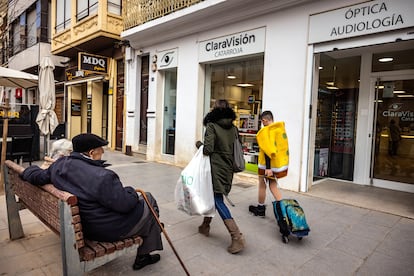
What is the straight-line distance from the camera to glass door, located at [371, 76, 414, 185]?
594cm

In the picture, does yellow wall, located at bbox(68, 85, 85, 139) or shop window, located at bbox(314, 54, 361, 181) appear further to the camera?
yellow wall, located at bbox(68, 85, 85, 139)

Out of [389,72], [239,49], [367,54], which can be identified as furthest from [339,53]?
[239,49]

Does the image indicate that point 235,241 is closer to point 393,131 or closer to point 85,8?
point 393,131

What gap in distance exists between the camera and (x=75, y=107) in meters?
14.6

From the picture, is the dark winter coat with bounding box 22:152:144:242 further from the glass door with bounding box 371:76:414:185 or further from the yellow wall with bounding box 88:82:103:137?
the yellow wall with bounding box 88:82:103:137

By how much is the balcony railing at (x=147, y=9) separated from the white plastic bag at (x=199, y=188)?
5.47 metres

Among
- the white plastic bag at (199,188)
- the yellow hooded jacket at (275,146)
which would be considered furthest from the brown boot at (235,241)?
the yellow hooded jacket at (275,146)

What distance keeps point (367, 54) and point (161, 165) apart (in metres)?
6.02

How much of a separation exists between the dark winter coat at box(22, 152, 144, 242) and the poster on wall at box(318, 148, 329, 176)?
5505 mm

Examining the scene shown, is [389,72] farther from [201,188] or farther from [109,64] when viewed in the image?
[109,64]

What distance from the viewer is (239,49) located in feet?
22.4

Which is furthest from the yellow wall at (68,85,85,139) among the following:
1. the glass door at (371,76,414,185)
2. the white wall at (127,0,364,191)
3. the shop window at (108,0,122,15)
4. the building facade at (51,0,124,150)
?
the glass door at (371,76,414,185)

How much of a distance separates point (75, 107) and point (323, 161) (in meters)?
12.3

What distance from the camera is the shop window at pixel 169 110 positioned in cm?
914
